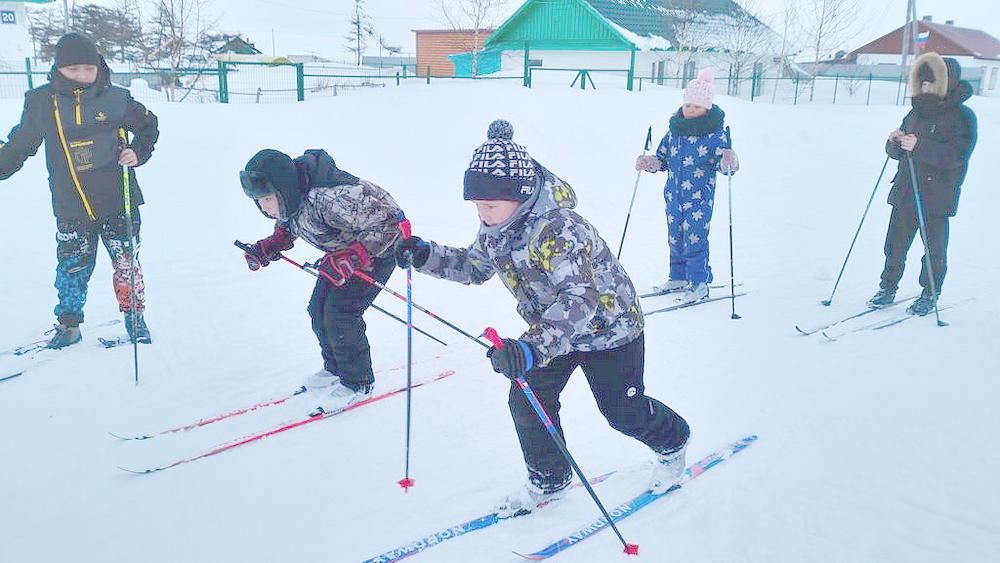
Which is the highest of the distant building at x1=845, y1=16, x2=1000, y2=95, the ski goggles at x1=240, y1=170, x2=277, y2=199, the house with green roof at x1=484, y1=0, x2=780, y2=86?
the distant building at x1=845, y1=16, x2=1000, y2=95

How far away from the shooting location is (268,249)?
324 centimetres

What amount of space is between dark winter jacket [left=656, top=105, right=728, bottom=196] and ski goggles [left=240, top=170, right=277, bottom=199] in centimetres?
329

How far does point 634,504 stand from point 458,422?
1.05m

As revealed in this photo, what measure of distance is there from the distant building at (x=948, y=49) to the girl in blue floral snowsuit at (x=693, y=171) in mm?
35666

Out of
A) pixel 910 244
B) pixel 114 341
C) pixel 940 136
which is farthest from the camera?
pixel 910 244

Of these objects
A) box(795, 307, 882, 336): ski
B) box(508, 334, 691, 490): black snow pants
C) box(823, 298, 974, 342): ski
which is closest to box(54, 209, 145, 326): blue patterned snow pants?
box(508, 334, 691, 490): black snow pants

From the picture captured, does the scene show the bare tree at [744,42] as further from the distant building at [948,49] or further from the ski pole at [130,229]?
the ski pole at [130,229]

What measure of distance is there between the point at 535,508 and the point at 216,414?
5.82ft

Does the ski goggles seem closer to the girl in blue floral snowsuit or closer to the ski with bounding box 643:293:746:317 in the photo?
the ski with bounding box 643:293:746:317

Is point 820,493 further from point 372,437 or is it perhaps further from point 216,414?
point 216,414

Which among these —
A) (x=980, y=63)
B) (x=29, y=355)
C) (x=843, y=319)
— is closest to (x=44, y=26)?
(x=29, y=355)

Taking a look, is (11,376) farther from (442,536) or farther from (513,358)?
(513,358)

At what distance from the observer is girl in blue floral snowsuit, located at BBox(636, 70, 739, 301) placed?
4.96 metres

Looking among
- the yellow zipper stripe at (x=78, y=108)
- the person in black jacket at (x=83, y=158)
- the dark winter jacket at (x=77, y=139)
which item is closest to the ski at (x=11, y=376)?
the person in black jacket at (x=83, y=158)
